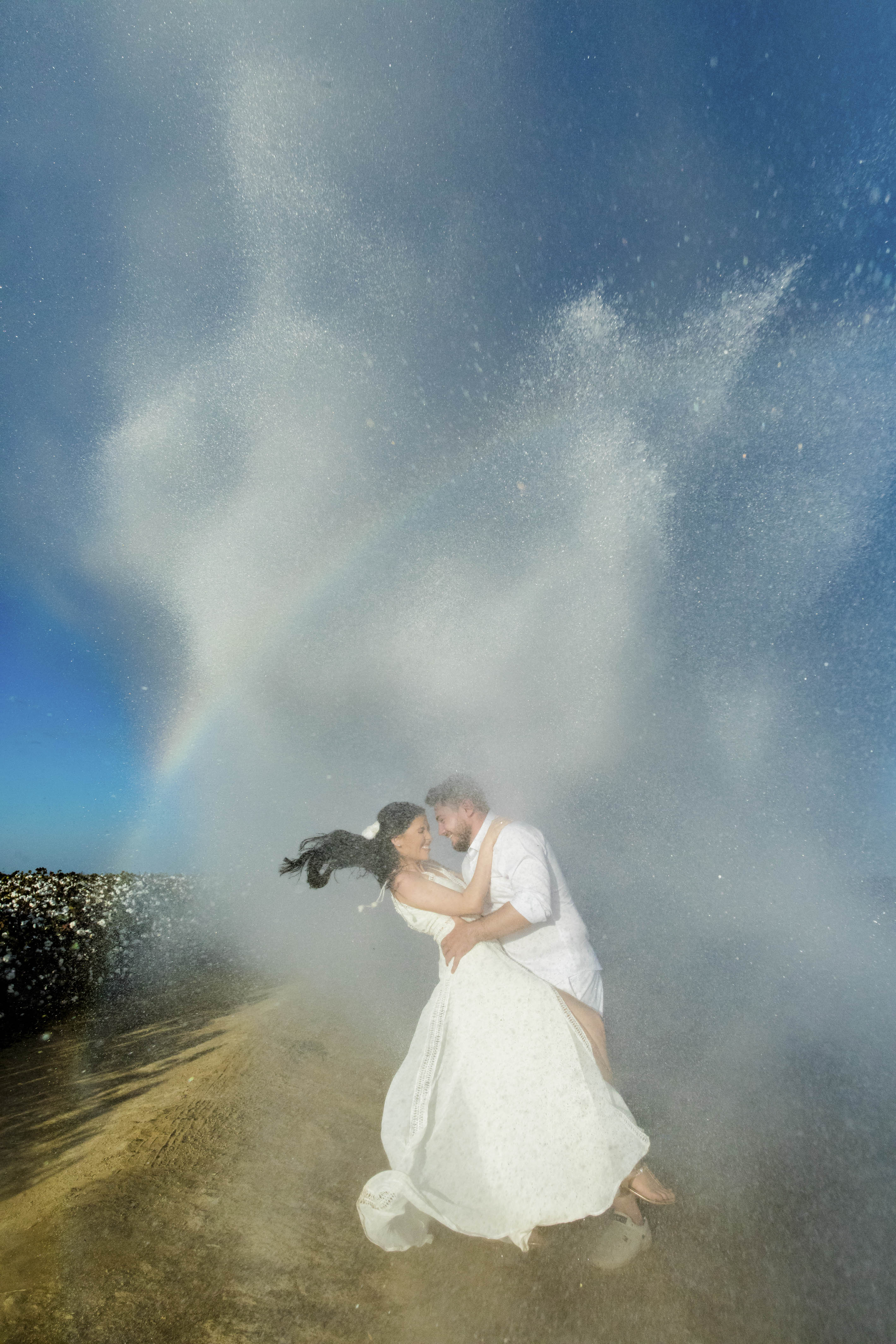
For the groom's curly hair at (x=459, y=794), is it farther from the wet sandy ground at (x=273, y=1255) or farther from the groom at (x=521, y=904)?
the wet sandy ground at (x=273, y=1255)

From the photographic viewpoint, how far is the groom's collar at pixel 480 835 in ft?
13.1

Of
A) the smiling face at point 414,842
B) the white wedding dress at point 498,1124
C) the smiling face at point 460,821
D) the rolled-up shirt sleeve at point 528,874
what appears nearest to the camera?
the white wedding dress at point 498,1124

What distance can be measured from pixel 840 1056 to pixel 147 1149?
8.44m

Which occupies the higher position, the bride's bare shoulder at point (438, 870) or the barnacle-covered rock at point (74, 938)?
the barnacle-covered rock at point (74, 938)

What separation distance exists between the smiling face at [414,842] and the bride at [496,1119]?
0.71 ft

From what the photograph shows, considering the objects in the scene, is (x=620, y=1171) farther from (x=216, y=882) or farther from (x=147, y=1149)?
(x=216, y=882)

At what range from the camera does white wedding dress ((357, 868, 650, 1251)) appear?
3.23 meters

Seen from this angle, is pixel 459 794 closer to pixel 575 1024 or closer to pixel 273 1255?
pixel 575 1024

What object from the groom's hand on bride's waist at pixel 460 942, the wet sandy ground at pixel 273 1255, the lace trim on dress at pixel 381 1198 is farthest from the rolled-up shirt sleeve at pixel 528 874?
the wet sandy ground at pixel 273 1255

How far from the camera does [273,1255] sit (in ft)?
12.9

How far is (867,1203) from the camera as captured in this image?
4.44m

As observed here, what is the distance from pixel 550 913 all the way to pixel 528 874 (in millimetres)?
263

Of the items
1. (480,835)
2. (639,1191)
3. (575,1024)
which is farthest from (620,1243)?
(480,835)

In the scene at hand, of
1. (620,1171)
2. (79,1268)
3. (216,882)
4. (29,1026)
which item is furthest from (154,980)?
(620,1171)
